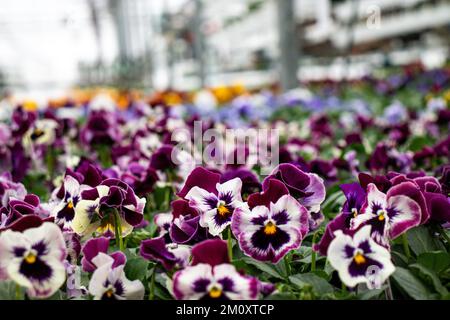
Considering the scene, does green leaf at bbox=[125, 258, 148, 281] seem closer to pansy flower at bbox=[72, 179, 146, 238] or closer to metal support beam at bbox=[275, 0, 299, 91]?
pansy flower at bbox=[72, 179, 146, 238]

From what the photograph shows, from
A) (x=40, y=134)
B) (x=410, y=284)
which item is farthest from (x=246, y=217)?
(x=40, y=134)

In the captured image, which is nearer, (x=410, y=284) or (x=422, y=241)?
(x=410, y=284)

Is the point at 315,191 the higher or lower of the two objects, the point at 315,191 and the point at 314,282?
the higher

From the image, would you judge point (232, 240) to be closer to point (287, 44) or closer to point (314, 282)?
point (314, 282)

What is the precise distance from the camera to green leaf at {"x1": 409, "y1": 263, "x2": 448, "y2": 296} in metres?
1.02

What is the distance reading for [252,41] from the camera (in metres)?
21.9

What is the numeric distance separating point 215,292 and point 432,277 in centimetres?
32

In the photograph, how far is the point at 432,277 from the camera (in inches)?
40.1

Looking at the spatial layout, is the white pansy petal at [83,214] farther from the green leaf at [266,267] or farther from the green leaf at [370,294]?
the green leaf at [370,294]

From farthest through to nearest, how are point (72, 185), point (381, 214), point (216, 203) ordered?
point (72, 185) → point (216, 203) → point (381, 214)

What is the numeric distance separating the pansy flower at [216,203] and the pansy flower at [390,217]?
0.21m

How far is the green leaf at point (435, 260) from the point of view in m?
1.08
